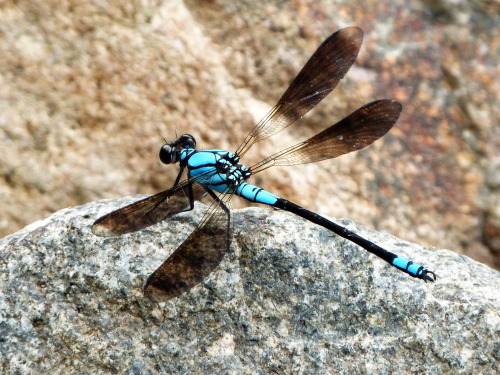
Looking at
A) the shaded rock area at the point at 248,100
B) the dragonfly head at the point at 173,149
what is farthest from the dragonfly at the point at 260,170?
the shaded rock area at the point at 248,100

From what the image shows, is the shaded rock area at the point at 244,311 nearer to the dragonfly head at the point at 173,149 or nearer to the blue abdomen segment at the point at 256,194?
the blue abdomen segment at the point at 256,194

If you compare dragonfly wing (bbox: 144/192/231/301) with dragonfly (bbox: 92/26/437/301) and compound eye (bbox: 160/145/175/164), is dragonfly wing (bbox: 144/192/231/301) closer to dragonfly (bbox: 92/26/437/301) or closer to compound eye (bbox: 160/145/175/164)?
dragonfly (bbox: 92/26/437/301)

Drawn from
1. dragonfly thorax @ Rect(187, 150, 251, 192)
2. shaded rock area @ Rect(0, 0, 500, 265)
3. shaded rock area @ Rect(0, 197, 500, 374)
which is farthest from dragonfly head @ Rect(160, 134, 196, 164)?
shaded rock area @ Rect(0, 0, 500, 265)

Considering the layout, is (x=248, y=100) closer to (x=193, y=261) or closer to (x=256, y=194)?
(x=256, y=194)

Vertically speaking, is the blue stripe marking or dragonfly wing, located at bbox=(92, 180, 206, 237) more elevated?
Answer: the blue stripe marking

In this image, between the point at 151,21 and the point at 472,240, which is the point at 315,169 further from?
the point at 151,21
